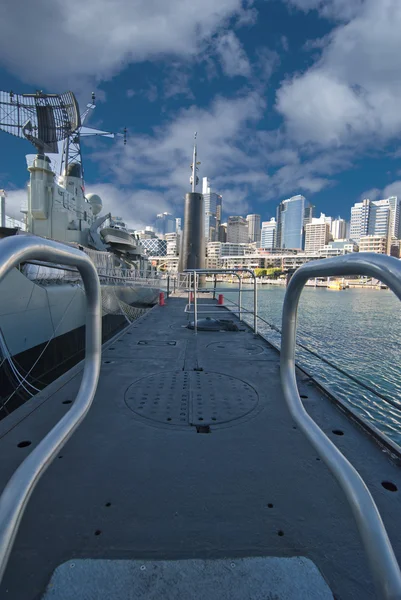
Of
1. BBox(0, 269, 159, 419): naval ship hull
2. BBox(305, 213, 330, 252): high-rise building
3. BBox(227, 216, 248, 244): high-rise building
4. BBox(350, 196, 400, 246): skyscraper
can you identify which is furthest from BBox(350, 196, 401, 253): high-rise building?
BBox(0, 269, 159, 419): naval ship hull

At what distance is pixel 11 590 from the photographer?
1.15 m

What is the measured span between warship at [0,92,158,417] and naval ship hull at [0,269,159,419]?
2 centimetres

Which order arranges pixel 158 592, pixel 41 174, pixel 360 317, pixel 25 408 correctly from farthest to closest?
pixel 360 317 → pixel 41 174 → pixel 25 408 → pixel 158 592

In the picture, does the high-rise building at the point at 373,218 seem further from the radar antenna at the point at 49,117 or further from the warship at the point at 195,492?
the warship at the point at 195,492

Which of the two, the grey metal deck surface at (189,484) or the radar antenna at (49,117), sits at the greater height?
the radar antenna at (49,117)

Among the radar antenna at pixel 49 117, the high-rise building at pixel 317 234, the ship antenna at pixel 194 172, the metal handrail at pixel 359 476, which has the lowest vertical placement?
the metal handrail at pixel 359 476

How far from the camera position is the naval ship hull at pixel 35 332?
5973mm

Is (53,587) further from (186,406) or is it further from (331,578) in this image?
(186,406)

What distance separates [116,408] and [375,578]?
2.27 meters

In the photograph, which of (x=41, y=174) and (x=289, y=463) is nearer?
(x=289, y=463)

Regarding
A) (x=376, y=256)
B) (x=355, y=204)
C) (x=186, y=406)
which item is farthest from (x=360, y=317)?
(x=355, y=204)

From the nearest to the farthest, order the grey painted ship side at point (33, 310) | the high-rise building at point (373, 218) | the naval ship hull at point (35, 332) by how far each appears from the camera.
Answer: the naval ship hull at point (35, 332) < the grey painted ship side at point (33, 310) < the high-rise building at point (373, 218)

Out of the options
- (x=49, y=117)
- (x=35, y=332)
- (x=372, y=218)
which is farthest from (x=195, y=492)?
(x=372, y=218)

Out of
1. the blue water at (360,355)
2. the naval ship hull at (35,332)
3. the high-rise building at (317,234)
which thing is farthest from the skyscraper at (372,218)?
the naval ship hull at (35,332)
